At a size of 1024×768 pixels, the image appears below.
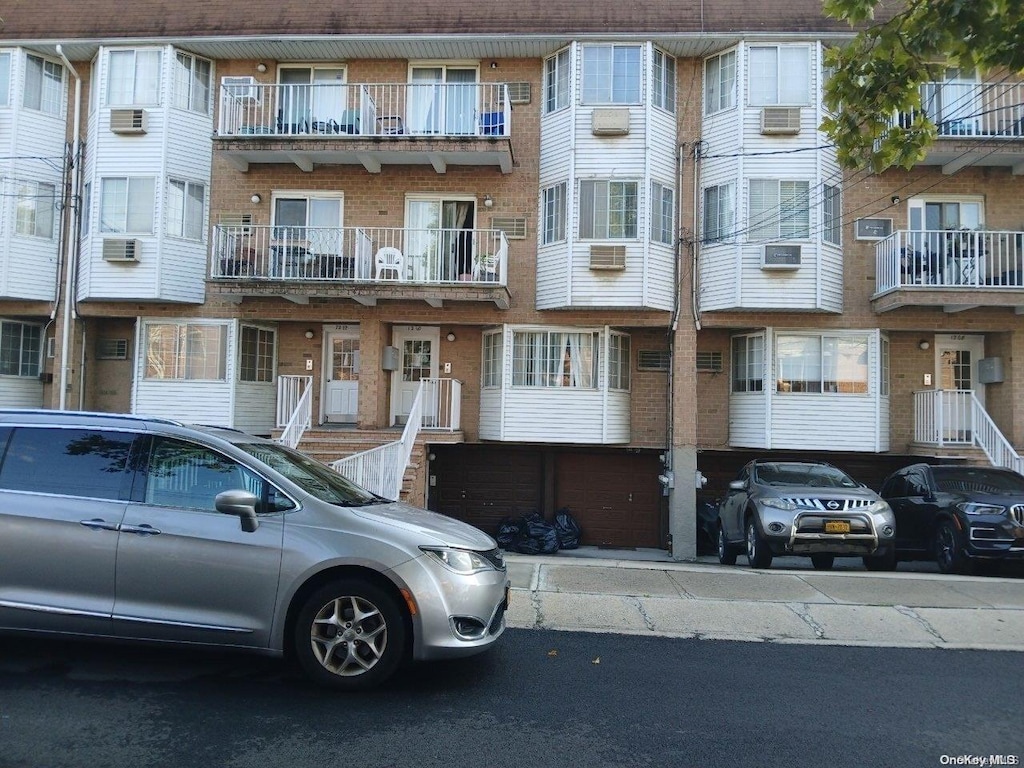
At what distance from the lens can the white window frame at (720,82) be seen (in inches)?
586

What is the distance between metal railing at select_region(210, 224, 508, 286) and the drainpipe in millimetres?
3217

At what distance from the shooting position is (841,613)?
22.5ft

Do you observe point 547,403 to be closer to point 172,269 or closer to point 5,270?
point 172,269

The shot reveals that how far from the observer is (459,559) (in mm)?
4785

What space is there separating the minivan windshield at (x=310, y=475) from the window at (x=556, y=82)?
11.5m

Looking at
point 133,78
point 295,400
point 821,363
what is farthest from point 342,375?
point 821,363

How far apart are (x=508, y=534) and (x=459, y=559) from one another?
10.6 metres

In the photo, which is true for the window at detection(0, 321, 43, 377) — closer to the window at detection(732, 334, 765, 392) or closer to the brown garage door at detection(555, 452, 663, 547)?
the brown garage door at detection(555, 452, 663, 547)

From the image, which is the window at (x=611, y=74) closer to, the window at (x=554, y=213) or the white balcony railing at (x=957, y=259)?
the window at (x=554, y=213)

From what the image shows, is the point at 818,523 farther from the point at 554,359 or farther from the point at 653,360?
the point at 554,359

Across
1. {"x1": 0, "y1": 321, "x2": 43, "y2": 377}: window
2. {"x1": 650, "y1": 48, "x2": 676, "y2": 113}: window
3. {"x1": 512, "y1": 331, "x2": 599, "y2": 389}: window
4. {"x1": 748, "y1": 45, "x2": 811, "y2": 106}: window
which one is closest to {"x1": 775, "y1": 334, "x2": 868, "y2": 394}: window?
{"x1": 512, "y1": 331, "x2": 599, "y2": 389}: window

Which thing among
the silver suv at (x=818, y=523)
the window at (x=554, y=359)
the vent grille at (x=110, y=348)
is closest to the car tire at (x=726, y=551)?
the silver suv at (x=818, y=523)

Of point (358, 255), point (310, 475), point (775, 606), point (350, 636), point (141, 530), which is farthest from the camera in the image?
point (358, 255)

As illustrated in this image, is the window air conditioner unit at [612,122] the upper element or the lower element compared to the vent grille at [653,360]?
upper
